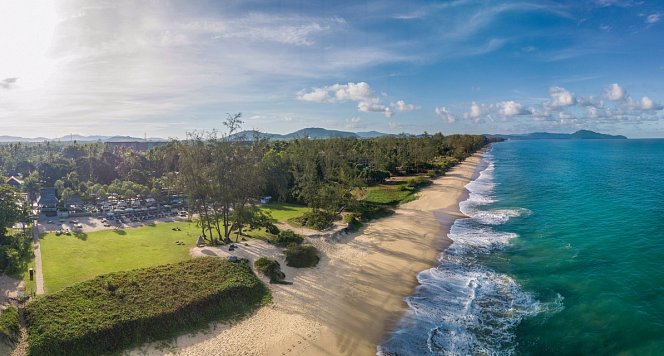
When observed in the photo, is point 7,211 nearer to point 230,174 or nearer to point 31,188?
point 230,174

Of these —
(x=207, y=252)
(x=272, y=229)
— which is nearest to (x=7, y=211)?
(x=207, y=252)

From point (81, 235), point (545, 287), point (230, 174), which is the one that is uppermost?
point (230, 174)

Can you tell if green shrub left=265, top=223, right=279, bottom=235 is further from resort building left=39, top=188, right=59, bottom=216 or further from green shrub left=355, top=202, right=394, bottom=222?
resort building left=39, top=188, right=59, bottom=216

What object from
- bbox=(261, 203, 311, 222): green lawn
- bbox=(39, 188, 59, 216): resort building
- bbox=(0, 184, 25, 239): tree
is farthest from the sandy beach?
bbox=(39, 188, 59, 216): resort building

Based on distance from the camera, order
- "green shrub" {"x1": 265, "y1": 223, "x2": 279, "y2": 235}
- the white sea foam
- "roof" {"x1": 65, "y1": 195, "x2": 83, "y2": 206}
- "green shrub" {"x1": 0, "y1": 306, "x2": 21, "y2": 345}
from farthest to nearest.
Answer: "roof" {"x1": 65, "y1": 195, "x2": 83, "y2": 206} → "green shrub" {"x1": 265, "y1": 223, "x2": 279, "y2": 235} → the white sea foam → "green shrub" {"x1": 0, "y1": 306, "x2": 21, "y2": 345}

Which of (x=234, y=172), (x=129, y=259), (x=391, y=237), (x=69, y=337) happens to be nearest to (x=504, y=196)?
(x=391, y=237)

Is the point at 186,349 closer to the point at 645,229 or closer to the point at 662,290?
the point at 662,290

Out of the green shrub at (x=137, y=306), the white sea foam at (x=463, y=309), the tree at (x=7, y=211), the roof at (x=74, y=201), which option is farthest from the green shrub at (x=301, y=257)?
the roof at (x=74, y=201)

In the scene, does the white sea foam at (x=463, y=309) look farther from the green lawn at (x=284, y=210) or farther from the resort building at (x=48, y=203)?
the resort building at (x=48, y=203)
